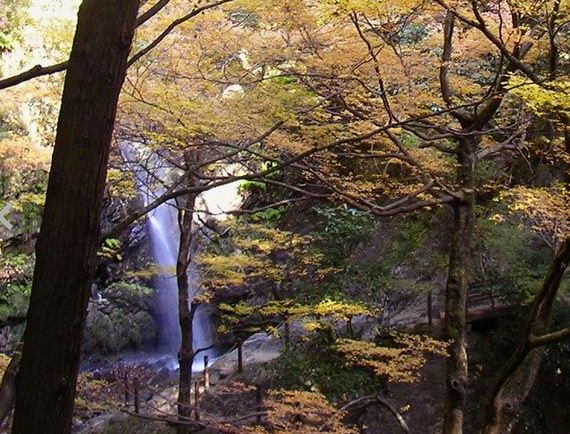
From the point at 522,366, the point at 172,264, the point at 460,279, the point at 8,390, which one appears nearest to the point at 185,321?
the point at 8,390

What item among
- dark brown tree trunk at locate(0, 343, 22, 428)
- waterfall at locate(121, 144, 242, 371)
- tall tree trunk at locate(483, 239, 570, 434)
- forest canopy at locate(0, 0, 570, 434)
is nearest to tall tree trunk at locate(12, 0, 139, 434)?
forest canopy at locate(0, 0, 570, 434)

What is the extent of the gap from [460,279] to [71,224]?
4.62m

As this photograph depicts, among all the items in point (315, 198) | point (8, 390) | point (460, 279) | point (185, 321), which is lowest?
point (8, 390)

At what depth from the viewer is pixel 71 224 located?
1522 millimetres

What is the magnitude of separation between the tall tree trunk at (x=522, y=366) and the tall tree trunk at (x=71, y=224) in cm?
437

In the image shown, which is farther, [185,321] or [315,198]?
[185,321]

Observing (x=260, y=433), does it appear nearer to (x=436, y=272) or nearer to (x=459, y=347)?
(x=459, y=347)

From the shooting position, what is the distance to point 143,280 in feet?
46.0

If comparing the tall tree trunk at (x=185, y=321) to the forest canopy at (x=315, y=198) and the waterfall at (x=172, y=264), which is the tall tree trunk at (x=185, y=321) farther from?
the waterfall at (x=172, y=264)

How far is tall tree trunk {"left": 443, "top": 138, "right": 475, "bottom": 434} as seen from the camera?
5188 mm

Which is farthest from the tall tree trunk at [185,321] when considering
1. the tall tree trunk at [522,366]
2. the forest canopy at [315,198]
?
the tall tree trunk at [522,366]

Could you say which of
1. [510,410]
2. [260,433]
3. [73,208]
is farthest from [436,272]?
[73,208]

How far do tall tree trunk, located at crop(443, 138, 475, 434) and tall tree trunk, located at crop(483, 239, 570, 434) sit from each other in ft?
1.27

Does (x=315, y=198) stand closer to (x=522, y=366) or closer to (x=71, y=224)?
(x=522, y=366)
